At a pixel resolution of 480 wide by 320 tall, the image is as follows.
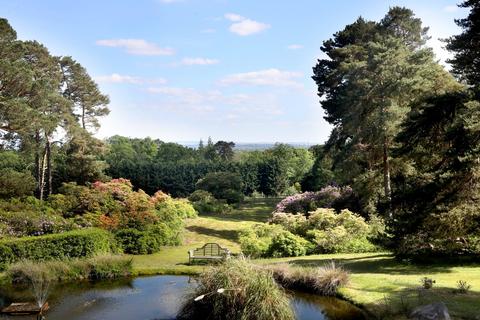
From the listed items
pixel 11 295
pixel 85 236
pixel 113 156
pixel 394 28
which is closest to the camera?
pixel 11 295

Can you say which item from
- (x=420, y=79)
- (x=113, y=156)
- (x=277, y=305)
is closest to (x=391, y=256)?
(x=420, y=79)

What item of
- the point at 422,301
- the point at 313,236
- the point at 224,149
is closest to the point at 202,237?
the point at 313,236

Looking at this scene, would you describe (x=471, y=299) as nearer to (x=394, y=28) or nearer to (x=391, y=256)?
(x=391, y=256)

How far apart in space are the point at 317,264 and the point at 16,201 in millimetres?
16533

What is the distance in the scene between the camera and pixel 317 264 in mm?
18484

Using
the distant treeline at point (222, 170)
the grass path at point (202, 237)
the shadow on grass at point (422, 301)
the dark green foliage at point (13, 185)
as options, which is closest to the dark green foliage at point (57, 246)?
the grass path at point (202, 237)

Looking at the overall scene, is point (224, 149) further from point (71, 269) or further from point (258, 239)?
point (71, 269)

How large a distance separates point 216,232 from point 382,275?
15271 mm

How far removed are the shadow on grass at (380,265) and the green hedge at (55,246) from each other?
8.70m

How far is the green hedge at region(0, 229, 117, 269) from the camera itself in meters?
18.0

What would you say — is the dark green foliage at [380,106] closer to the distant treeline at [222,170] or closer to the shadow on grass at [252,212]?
the shadow on grass at [252,212]

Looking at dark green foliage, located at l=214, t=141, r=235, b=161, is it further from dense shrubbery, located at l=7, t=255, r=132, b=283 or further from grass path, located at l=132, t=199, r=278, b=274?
dense shrubbery, located at l=7, t=255, r=132, b=283

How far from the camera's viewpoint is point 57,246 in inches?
754

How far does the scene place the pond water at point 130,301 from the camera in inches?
496
